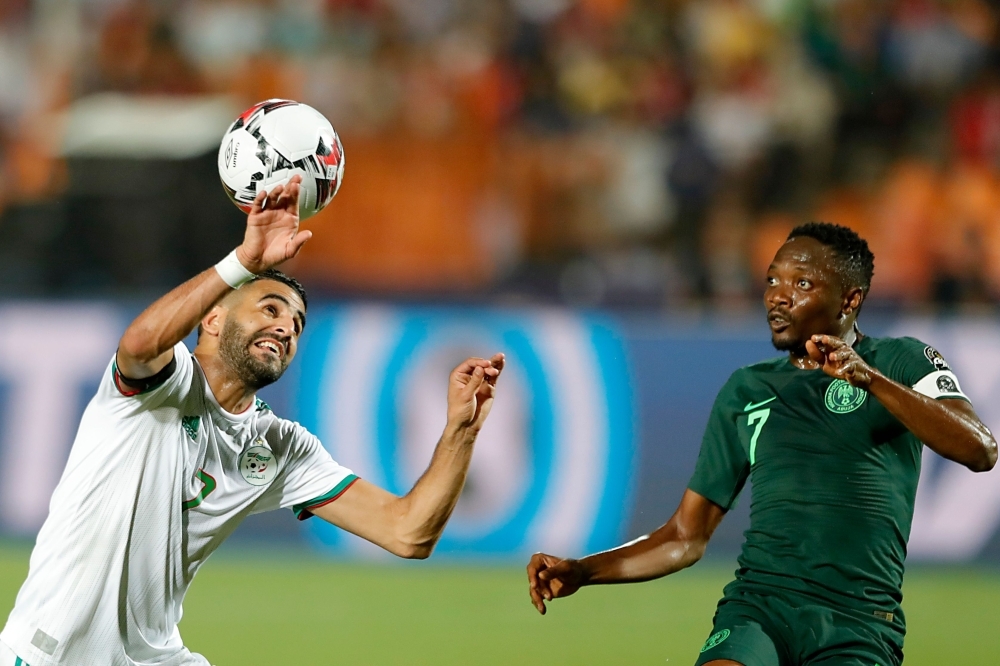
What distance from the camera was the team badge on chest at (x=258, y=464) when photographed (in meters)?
4.54

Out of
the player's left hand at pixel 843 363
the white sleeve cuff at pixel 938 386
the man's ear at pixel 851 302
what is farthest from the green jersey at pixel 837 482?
the player's left hand at pixel 843 363

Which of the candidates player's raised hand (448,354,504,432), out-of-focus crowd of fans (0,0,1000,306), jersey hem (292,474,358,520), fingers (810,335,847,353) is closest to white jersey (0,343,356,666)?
jersey hem (292,474,358,520)

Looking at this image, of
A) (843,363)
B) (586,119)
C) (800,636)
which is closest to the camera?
(843,363)

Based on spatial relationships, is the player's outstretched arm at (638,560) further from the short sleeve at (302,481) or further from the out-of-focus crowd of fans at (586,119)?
the out-of-focus crowd of fans at (586,119)

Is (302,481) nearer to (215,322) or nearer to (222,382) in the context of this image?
(222,382)

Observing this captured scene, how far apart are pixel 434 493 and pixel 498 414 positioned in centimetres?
442

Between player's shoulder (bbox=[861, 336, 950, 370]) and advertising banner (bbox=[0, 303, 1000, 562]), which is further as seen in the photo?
advertising banner (bbox=[0, 303, 1000, 562])

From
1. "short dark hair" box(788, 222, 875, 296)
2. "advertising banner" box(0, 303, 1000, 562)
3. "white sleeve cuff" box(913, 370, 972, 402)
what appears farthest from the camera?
"advertising banner" box(0, 303, 1000, 562)

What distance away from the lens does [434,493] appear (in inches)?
178

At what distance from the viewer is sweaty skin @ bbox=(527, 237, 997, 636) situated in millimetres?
3830

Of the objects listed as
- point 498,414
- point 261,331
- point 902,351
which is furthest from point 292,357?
point 498,414

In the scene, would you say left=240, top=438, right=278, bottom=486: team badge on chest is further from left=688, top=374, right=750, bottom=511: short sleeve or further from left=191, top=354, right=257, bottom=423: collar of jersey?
left=688, top=374, right=750, bottom=511: short sleeve

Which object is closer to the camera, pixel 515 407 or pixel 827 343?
pixel 827 343

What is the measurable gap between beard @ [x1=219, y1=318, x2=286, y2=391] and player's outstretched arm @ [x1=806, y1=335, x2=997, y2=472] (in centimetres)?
174
